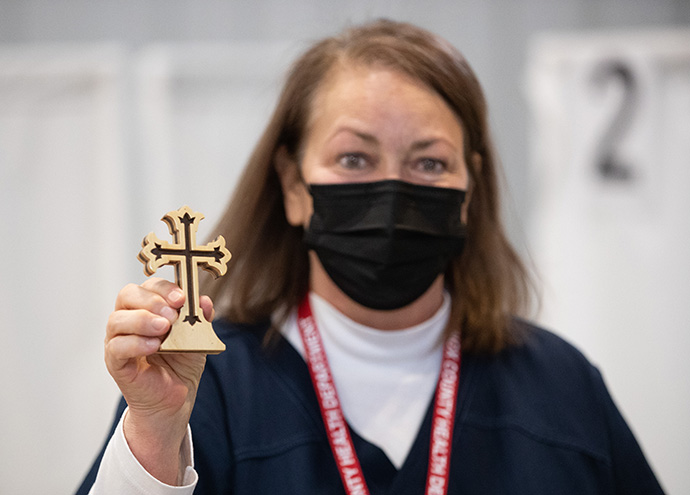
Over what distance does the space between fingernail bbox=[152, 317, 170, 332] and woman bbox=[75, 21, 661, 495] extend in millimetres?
377

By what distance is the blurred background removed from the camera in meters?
2.82

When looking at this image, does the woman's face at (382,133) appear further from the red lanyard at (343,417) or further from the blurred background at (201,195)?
the blurred background at (201,195)

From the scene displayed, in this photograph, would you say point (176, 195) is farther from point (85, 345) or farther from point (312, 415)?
point (312, 415)

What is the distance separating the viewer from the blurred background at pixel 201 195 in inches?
111

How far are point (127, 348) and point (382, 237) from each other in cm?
62

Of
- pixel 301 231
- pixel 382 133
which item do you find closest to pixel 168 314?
pixel 382 133

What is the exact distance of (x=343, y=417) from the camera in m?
1.37

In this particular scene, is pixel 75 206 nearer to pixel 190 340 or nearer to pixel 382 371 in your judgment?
pixel 382 371

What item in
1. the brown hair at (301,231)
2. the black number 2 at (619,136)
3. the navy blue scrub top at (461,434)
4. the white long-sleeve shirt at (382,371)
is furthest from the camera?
the black number 2 at (619,136)

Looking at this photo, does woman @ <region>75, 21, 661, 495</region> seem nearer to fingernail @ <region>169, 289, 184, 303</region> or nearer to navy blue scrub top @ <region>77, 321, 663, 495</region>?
navy blue scrub top @ <region>77, 321, 663, 495</region>

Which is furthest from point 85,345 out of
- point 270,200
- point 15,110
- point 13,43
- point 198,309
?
point 198,309

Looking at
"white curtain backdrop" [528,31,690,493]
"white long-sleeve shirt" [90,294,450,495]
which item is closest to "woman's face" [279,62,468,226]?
"white long-sleeve shirt" [90,294,450,495]

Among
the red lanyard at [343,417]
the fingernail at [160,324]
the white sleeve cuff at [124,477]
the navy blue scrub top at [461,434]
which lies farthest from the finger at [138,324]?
the red lanyard at [343,417]

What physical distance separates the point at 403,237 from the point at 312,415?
40 cm
